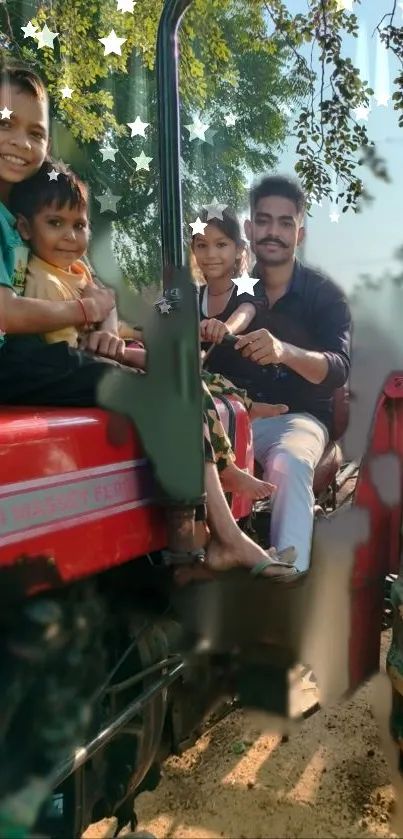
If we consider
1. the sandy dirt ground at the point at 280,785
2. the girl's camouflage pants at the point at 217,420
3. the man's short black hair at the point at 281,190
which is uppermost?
the man's short black hair at the point at 281,190

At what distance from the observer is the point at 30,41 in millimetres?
1835

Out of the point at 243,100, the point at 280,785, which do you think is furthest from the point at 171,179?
the point at 280,785

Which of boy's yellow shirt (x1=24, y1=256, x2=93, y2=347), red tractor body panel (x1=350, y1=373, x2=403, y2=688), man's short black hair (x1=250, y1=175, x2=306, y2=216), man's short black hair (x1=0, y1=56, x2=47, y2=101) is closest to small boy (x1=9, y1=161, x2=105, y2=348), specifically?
boy's yellow shirt (x1=24, y1=256, x2=93, y2=347)

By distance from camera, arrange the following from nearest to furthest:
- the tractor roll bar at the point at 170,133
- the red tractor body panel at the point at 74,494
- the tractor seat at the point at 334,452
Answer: the red tractor body panel at the point at 74,494
the tractor roll bar at the point at 170,133
the tractor seat at the point at 334,452

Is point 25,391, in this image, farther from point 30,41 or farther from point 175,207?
point 30,41

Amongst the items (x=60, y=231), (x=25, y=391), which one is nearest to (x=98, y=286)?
(x=60, y=231)

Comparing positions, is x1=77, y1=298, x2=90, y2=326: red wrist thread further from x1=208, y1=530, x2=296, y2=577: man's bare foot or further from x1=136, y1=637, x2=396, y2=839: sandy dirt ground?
x1=136, y1=637, x2=396, y2=839: sandy dirt ground

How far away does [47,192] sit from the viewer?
70.0 inches

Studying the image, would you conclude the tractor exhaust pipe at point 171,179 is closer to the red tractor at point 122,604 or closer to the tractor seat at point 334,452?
the red tractor at point 122,604

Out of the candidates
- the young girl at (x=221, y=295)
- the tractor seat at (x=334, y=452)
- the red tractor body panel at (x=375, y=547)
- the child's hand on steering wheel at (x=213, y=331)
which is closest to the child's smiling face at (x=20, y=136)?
the young girl at (x=221, y=295)

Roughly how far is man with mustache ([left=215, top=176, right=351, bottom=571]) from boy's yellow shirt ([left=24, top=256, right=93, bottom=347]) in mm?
378

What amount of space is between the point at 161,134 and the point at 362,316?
590 mm

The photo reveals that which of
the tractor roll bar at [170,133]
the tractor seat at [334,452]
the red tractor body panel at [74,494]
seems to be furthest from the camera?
the tractor seat at [334,452]

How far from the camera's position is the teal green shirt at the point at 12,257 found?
5.63ft
